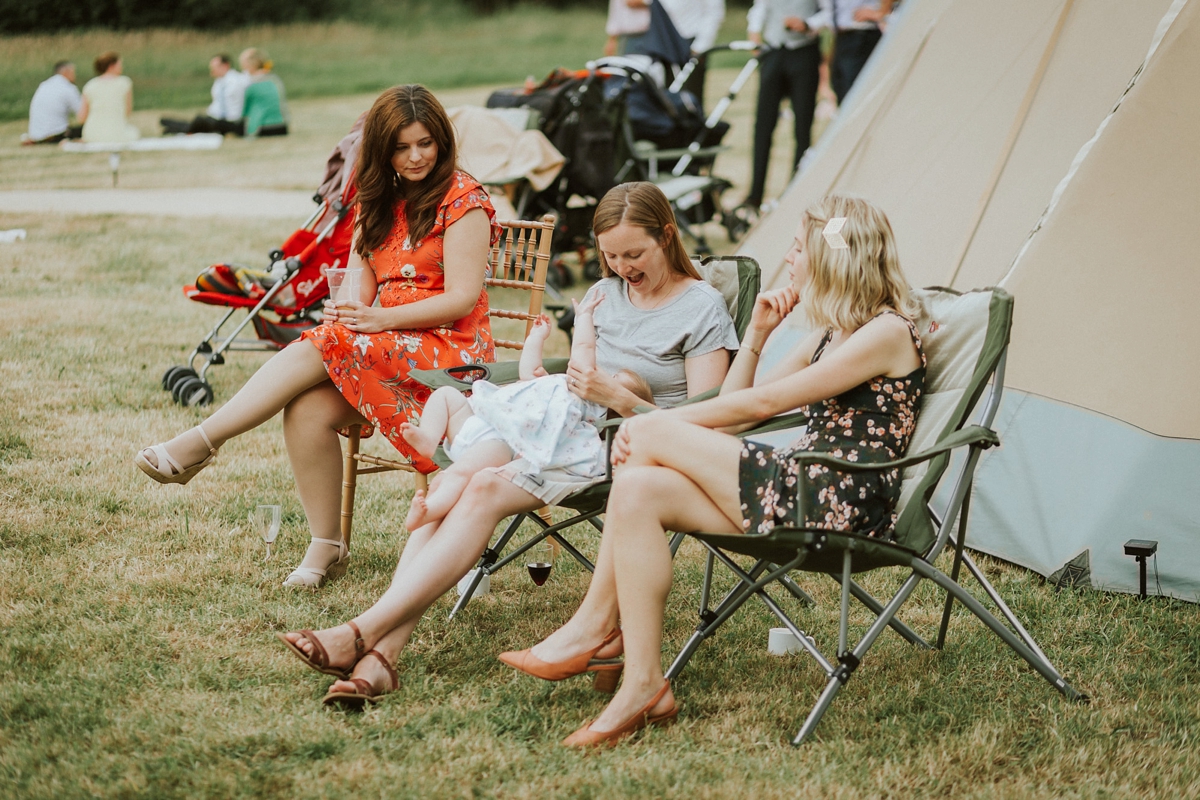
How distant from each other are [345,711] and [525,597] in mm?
856

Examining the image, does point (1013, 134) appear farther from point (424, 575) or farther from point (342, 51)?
point (342, 51)

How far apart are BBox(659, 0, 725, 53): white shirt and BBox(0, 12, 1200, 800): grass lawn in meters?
5.58

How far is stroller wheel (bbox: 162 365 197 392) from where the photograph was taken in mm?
5105

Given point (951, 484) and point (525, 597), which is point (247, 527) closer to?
point (525, 597)

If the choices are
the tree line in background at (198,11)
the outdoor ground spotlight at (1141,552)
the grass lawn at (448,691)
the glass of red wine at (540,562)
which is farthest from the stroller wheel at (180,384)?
the tree line in background at (198,11)

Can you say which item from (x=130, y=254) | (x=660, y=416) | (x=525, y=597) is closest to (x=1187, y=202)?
(x=660, y=416)

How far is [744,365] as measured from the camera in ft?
9.78

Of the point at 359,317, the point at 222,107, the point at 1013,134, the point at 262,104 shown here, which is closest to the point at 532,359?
the point at 359,317

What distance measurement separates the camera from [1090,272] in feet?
11.3

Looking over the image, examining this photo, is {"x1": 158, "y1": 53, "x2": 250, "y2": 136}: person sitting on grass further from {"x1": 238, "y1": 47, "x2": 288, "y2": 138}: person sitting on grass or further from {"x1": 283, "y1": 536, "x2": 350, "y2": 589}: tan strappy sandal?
{"x1": 283, "y1": 536, "x2": 350, "y2": 589}: tan strappy sandal

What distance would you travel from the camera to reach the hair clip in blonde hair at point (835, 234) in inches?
106

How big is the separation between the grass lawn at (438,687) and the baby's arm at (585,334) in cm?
71

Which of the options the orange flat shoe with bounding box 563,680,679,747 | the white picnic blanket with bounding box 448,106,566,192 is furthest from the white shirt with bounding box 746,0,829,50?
the orange flat shoe with bounding box 563,680,679,747

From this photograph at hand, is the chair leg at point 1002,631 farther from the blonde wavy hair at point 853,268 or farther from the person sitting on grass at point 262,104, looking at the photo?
the person sitting on grass at point 262,104
